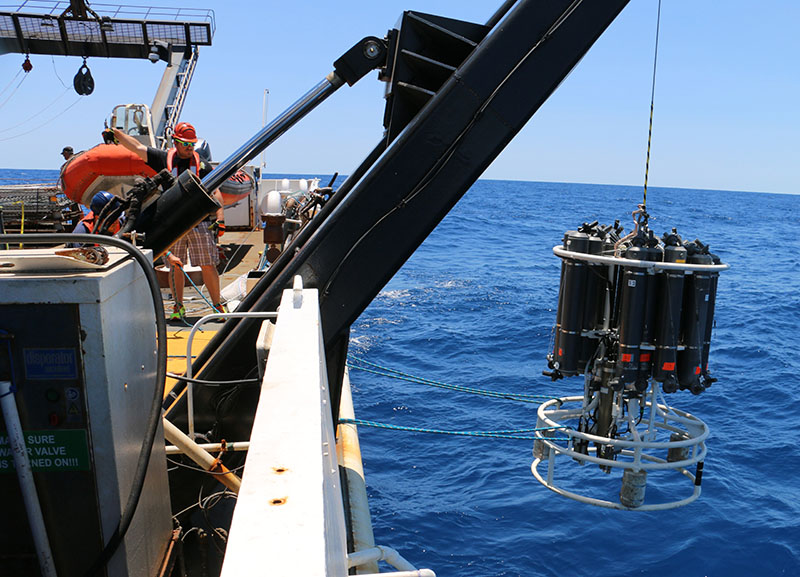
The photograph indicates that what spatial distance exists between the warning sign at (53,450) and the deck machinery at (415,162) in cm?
162

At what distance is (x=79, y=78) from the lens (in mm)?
20000

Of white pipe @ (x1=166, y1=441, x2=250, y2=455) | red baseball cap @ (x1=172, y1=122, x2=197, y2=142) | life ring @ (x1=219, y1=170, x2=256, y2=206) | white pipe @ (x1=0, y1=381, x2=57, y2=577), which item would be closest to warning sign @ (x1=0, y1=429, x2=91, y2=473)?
white pipe @ (x1=0, y1=381, x2=57, y2=577)

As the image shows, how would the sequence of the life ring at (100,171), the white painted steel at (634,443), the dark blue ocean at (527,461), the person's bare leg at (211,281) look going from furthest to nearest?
the person's bare leg at (211,281) → the dark blue ocean at (527,461) → the life ring at (100,171) → the white painted steel at (634,443)

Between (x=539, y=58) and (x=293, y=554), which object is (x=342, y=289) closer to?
(x=539, y=58)

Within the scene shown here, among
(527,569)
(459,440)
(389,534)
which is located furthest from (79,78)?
(527,569)

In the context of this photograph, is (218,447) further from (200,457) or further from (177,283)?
(177,283)

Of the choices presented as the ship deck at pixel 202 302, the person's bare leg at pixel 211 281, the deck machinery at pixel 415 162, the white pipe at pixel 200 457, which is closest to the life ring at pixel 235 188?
the ship deck at pixel 202 302

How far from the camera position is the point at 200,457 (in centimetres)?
373

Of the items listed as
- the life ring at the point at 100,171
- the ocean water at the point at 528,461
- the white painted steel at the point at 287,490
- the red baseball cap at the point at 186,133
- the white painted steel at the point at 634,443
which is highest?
the red baseball cap at the point at 186,133

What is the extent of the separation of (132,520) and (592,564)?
6.64 m

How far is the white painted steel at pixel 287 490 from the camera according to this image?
125cm

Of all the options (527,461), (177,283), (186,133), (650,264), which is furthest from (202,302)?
(650,264)

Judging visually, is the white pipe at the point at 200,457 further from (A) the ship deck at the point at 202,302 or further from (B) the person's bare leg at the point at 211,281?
(B) the person's bare leg at the point at 211,281

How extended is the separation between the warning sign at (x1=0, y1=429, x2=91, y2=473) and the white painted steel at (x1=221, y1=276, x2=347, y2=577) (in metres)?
0.80
